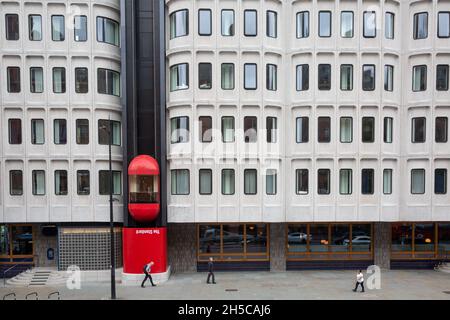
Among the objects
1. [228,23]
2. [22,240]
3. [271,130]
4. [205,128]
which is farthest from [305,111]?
[22,240]

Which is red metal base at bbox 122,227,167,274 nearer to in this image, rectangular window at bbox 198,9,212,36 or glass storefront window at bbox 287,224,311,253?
glass storefront window at bbox 287,224,311,253

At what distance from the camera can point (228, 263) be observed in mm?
21828

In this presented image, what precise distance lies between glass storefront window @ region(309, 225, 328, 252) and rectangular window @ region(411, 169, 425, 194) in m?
6.06

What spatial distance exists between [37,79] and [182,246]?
14.0 m

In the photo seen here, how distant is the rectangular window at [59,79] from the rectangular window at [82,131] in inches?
85.6

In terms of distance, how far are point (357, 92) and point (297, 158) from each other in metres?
5.57

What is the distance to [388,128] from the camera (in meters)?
21.0

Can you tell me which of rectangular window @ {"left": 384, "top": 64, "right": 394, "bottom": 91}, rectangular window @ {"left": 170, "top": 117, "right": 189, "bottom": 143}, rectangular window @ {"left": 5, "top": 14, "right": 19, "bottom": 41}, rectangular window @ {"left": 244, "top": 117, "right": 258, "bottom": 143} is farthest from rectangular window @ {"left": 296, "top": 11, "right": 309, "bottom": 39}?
rectangular window @ {"left": 5, "top": 14, "right": 19, "bottom": 41}

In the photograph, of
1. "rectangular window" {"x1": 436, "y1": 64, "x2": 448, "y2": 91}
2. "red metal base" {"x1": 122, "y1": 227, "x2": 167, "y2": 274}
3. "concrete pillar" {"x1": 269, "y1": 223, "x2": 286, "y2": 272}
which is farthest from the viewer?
"concrete pillar" {"x1": 269, "y1": 223, "x2": 286, "y2": 272}

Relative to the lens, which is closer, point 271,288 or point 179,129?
point 271,288

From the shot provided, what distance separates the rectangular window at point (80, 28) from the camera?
67.2 ft

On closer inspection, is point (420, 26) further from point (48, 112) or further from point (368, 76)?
point (48, 112)

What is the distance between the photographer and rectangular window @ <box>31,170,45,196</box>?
806 inches
